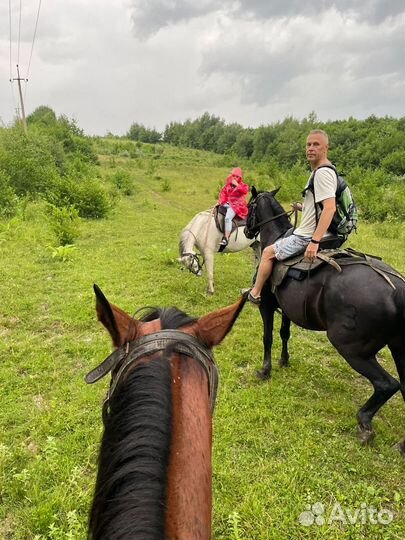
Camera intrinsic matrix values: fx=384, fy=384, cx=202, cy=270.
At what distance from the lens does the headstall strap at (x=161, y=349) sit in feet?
3.97

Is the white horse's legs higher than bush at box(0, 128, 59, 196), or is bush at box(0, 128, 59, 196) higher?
bush at box(0, 128, 59, 196)

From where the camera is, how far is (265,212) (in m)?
4.77

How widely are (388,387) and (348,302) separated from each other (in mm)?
764

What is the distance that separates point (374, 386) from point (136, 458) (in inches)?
112

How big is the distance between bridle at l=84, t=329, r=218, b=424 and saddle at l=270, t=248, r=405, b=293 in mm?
2321

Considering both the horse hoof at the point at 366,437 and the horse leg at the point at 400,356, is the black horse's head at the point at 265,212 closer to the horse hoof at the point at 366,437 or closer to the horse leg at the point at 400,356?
the horse leg at the point at 400,356

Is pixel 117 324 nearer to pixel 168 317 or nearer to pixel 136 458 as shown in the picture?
pixel 168 317

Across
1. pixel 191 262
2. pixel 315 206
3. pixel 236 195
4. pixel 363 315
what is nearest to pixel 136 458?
pixel 363 315

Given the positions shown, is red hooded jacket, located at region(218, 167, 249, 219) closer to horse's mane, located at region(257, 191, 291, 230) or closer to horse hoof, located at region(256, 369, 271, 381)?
horse's mane, located at region(257, 191, 291, 230)

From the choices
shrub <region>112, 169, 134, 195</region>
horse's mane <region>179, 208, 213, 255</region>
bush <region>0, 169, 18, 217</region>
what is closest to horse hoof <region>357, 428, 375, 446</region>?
horse's mane <region>179, 208, 213, 255</region>

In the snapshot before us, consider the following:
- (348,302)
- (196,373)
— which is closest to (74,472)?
(196,373)

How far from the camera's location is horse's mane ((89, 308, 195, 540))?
33.8 inches

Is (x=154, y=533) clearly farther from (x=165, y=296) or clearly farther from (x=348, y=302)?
(x=165, y=296)

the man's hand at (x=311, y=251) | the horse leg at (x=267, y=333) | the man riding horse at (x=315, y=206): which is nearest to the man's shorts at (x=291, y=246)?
the man riding horse at (x=315, y=206)
